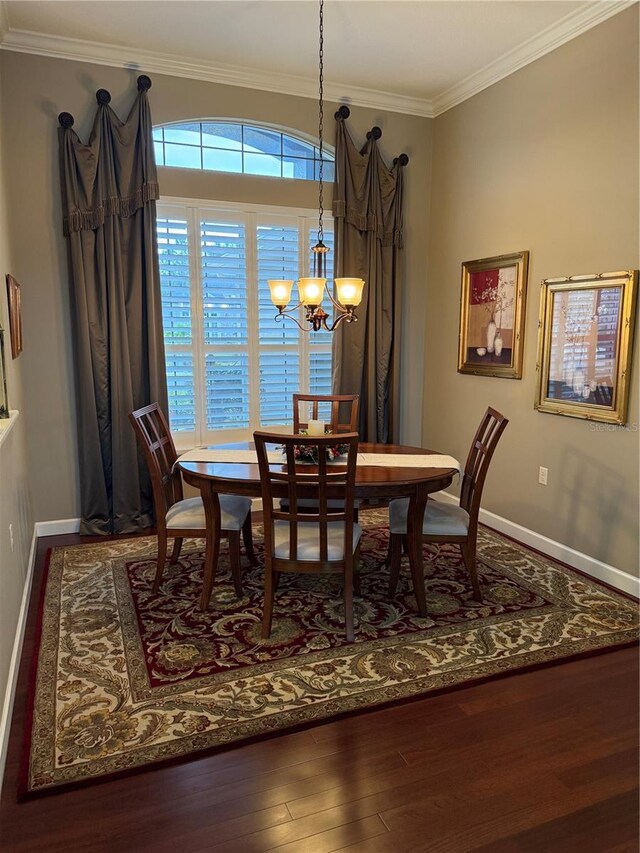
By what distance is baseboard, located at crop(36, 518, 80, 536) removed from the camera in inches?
164

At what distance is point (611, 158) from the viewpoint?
3.26 meters

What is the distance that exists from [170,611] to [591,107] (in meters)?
3.67

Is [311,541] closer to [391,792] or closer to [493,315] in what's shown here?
[391,792]

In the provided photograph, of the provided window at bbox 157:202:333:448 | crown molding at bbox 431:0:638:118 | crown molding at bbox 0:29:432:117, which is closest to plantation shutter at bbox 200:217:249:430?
window at bbox 157:202:333:448

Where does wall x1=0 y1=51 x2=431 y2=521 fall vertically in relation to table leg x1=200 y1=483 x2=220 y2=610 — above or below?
above

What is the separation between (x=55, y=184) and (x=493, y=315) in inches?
124

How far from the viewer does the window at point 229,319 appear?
4.36 metres

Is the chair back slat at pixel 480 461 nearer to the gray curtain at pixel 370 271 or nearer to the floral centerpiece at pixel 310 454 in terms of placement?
the floral centerpiece at pixel 310 454

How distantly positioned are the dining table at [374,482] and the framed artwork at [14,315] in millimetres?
1212

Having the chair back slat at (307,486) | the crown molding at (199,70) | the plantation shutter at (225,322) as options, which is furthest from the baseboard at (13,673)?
the crown molding at (199,70)

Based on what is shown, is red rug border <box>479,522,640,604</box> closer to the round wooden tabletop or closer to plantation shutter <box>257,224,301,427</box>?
the round wooden tabletop

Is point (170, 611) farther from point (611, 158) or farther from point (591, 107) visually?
point (591, 107)

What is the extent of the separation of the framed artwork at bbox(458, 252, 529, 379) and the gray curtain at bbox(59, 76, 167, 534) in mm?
2304

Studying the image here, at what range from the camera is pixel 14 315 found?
3404 millimetres
